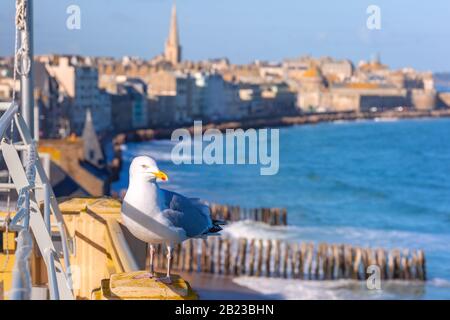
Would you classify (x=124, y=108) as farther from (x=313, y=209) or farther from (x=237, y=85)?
(x=313, y=209)

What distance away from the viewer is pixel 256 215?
40.3 meters

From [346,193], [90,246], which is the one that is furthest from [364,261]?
[346,193]

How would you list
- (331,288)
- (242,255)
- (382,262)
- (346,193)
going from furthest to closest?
(346,193) < (242,255) < (382,262) < (331,288)

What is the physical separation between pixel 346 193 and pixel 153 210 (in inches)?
2361

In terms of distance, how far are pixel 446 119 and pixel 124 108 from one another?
299 feet

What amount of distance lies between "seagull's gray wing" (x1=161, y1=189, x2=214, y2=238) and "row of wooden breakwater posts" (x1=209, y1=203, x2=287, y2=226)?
3397 cm

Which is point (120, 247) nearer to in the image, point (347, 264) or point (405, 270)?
point (347, 264)

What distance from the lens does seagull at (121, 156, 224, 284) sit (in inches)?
170

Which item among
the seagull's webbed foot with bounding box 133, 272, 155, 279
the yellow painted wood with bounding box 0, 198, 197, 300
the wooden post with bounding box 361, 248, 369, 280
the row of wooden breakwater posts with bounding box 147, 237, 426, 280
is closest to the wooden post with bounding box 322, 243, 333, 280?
the row of wooden breakwater posts with bounding box 147, 237, 426, 280

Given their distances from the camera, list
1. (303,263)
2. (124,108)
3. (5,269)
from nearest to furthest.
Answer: (5,269) < (303,263) < (124,108)

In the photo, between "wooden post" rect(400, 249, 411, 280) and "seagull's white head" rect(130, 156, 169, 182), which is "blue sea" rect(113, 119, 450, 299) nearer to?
"wooden post" rect(400, 249, 411, 280)

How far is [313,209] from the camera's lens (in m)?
50.1

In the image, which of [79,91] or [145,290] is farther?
[79,91]
